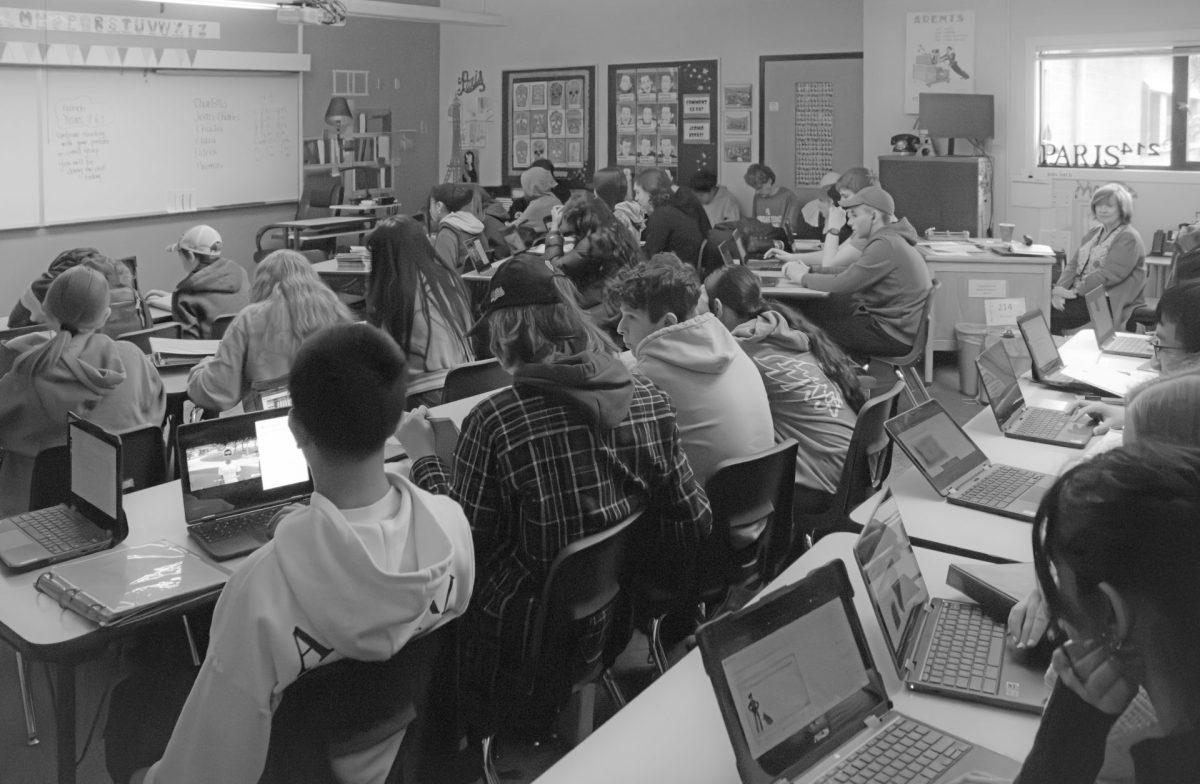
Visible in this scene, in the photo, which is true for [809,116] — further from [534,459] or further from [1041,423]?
[534,459]

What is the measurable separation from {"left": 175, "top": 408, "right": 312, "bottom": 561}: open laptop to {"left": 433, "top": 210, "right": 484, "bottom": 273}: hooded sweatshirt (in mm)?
4543

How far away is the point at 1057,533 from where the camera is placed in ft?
3.92

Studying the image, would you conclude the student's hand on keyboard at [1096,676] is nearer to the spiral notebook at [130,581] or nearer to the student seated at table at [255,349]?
the spiral notebook at [130,581]

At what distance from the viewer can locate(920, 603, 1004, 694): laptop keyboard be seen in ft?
6.34

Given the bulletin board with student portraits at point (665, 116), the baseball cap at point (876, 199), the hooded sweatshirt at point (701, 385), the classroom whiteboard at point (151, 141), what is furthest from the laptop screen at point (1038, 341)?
the classroom whiteboard at point (151, 141)

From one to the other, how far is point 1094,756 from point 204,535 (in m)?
1.95

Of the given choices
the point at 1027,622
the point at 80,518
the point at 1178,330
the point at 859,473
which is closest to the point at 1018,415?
the point at 1178,330

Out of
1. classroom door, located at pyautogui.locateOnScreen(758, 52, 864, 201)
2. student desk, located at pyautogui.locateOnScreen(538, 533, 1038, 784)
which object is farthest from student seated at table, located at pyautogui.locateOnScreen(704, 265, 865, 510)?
classroom door, located at pyautogui.locateOnScreen(758, 52, 864, 201)

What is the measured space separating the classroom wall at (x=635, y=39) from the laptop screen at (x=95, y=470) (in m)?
8.30

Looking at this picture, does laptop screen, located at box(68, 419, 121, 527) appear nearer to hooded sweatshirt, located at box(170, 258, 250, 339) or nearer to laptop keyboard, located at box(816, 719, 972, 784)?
laptop keyboard, located at box(816, 719, 972, 784)

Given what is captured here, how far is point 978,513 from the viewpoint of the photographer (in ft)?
9.39

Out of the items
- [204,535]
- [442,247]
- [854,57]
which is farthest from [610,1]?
[204,535]

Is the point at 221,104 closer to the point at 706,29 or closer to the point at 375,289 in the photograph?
the point at 706,29

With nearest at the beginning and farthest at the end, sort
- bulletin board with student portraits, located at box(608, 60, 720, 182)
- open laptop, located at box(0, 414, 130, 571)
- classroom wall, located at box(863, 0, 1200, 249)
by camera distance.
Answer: open laptop, located at box(0, 414, 130, 571) → classroom wall, located at box(863, 0, 1200, 249) → bulletin board with student portraits, located at box(608, 60, 720, 182)
